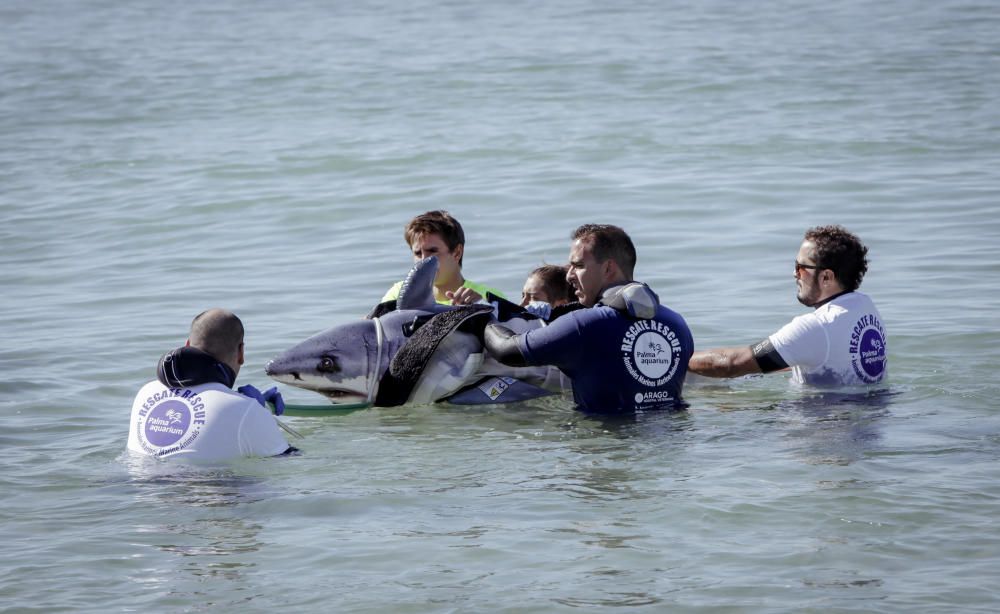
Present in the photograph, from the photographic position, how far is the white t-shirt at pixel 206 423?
6832 mm

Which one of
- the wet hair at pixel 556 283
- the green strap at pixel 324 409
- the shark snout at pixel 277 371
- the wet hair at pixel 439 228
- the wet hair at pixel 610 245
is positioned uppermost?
the wet hair at pixel 439 228

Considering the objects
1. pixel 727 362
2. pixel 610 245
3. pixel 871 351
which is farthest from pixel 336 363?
pixel 871 351

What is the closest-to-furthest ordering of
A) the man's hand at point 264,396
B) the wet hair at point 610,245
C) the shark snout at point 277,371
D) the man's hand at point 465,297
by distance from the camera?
1. the man's hand at point 264,396
2. the wet hair at point 610,245
3. the shark snout at point 277,371
4. the man's hand at point 465,297

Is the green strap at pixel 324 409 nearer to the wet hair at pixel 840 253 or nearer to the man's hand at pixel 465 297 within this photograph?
the man's hand at pixel 465 297

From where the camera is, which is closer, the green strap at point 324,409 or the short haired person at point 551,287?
the green strap at point 324,409

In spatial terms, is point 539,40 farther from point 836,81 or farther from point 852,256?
point 852,256

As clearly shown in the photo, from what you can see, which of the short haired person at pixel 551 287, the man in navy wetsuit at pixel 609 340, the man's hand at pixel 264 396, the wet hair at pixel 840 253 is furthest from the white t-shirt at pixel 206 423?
the wet hair at pixel 840 253

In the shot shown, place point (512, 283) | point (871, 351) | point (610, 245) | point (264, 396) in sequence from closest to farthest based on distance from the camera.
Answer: point (264, 396) < point (610, 245) < point (871, 351) < point (512, 283)

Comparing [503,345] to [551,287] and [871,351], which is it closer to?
[551,287]

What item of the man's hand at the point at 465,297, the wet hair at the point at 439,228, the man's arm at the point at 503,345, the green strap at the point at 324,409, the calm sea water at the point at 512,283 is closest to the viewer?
the calm sea water at the point at 512,283

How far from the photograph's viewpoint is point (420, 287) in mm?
8242

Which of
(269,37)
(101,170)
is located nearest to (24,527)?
(101,170)

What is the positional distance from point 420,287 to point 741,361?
197 centimetres

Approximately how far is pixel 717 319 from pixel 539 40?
21575 mm
